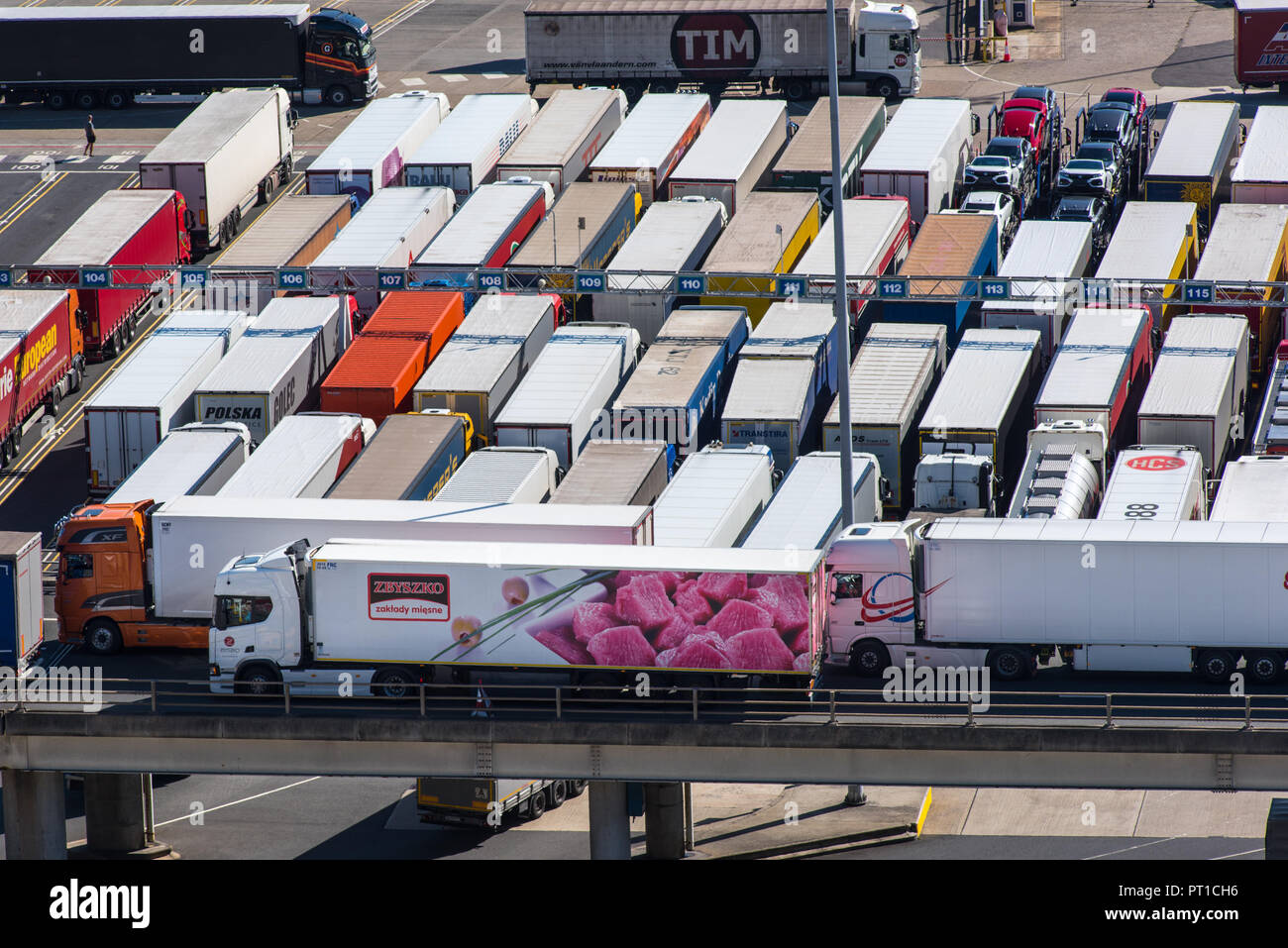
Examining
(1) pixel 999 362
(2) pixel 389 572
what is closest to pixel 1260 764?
(2) pixel 389 572

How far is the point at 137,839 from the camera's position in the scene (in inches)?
2015

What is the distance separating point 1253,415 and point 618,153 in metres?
24.9

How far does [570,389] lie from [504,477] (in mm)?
7179

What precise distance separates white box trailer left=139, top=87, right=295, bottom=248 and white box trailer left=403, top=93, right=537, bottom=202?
5.92m

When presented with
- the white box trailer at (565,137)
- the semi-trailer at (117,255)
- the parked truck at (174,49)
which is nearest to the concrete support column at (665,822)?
the semi-trailer at (117,255)

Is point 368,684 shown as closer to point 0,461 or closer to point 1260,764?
point 1260,764

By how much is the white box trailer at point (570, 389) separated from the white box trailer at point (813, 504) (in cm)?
640

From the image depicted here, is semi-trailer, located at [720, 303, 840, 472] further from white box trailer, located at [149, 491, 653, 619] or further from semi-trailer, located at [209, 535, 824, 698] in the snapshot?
semi-trailer, located at [209, 535, 824, 698]

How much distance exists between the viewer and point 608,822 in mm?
48156

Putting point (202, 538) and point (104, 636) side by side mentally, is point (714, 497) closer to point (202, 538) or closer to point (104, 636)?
point (202, 538)

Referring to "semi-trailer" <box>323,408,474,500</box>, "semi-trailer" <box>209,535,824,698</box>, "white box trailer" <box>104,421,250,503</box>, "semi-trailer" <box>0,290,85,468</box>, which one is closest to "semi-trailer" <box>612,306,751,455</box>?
"semi-trailer" <box>323,408,474,500</box>

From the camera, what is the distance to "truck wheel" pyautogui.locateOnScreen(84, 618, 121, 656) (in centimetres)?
5191

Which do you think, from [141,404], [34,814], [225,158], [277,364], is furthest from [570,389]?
[225,158]

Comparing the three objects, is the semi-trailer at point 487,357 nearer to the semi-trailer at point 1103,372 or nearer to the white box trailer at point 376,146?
the white box trailer at point 376,146
